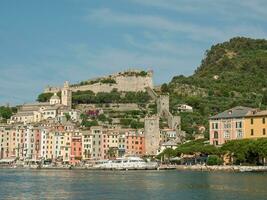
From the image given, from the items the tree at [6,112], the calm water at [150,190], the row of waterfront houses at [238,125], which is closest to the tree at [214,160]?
the row of waterfront houses at [238,125]

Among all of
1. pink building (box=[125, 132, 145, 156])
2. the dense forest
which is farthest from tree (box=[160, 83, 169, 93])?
pink building (box=[125, 132, 145, 156])

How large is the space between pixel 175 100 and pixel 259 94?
17784 millimetres

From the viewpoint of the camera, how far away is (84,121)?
425 feet

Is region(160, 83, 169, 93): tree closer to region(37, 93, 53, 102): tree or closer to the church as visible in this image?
the church

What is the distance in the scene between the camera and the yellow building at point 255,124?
88.6m

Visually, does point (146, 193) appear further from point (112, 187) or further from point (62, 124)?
point (62, 124)

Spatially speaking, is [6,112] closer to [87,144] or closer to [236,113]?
[87,144]

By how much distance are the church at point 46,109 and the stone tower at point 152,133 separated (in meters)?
22.2

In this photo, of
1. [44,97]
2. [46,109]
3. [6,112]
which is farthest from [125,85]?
[6,112]

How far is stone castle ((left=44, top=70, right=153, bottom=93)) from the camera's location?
14450cm

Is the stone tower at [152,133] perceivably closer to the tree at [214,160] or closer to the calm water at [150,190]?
the tree at [214,160]

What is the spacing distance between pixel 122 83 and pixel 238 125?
55.6 m

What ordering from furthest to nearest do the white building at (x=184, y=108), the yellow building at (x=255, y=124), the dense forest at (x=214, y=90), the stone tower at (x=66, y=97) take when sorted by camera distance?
the stone tower at (x=66, y=97) → the white building at (x=184, y=108) → the dense forest at (x=214, y=90) → the yellow building at (x=255, y=124)

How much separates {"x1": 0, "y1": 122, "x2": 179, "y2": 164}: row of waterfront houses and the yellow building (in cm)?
2848
